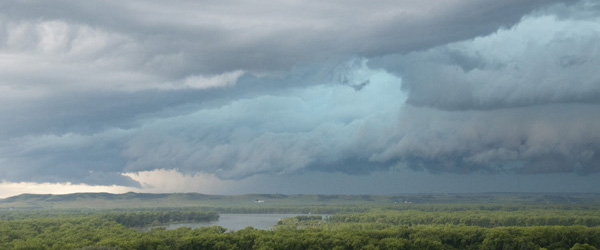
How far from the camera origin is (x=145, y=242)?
92625 millimetres

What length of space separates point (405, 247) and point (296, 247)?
20.6 metres

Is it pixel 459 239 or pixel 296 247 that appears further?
pixel 459 239

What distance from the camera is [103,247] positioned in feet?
265

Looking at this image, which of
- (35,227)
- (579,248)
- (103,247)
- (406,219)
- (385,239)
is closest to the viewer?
(103,247)

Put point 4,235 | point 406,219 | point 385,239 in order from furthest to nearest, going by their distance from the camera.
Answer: point 406,219 < point 4,235 < point 385,239

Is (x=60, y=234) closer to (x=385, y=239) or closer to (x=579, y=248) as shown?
(x=385, y=239)

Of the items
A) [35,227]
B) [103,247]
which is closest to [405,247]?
[103,247]

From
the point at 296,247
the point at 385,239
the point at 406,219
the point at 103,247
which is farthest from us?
the point at 406,219

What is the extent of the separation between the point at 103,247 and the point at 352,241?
43.0 m

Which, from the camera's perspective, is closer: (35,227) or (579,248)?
(579,248)

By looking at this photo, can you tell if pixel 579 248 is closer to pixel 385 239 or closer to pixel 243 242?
pixel 385 239

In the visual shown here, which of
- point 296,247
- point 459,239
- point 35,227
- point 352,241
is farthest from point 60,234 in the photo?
point 459,239

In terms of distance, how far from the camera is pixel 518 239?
345 ft

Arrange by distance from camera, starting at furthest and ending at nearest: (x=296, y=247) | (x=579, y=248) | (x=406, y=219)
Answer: (x=406, y=219) < (x=296, y=247) < (x=579, y=248)
